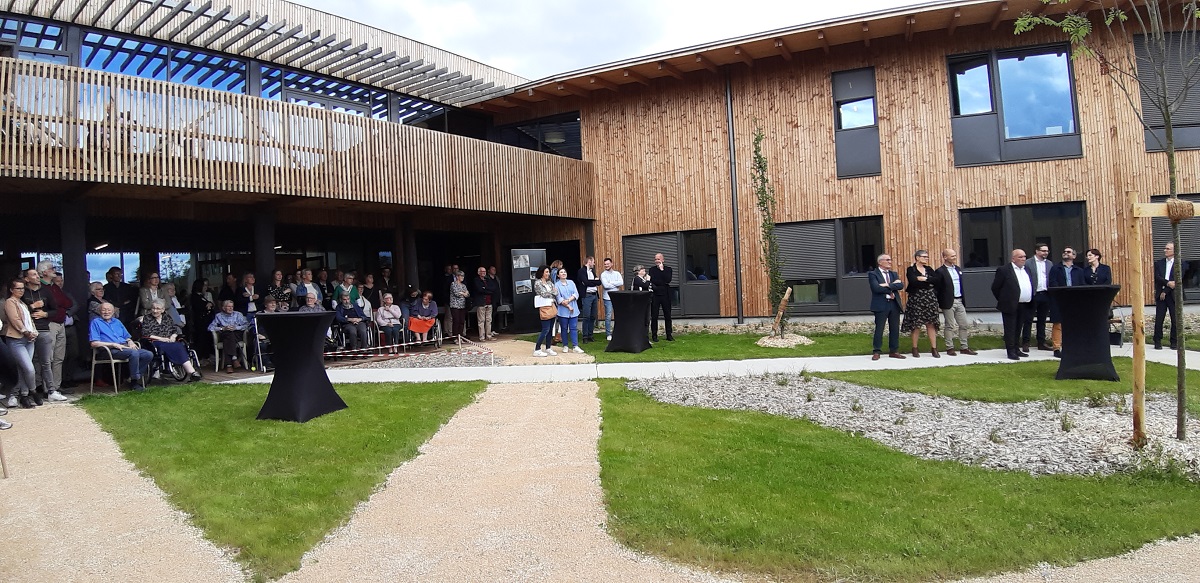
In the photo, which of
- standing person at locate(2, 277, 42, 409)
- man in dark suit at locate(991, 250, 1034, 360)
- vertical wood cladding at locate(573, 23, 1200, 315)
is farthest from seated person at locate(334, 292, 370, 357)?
man in dark suit at locate(991, 250, 1034, 360)

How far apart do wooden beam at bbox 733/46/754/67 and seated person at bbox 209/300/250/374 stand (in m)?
10.3

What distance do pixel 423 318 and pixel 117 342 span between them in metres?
5.16

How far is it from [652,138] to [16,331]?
1196 cm

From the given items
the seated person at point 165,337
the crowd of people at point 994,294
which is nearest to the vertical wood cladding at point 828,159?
the crowd of people at point 994,294

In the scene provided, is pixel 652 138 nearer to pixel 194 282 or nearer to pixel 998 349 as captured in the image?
pixel 998 349

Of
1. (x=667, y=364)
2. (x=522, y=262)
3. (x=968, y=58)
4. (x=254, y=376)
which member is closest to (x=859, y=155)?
(x=968, y=58)

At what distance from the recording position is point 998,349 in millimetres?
11133

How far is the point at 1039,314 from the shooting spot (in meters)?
10.7

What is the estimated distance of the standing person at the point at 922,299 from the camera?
33.7ft

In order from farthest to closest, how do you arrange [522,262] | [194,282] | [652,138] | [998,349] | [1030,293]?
[522,262]
[652,138]
[194,282]
[998,349]
[1030,293]

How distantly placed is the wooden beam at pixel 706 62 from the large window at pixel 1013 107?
15.1 ft

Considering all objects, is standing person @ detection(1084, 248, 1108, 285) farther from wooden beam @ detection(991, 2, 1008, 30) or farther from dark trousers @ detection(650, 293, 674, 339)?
dark trousers @ detection(650, 293, 674, 339)

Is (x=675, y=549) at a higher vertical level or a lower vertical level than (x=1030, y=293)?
lower

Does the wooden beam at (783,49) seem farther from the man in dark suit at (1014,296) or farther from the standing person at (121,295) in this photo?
the standing person at (121,295)
